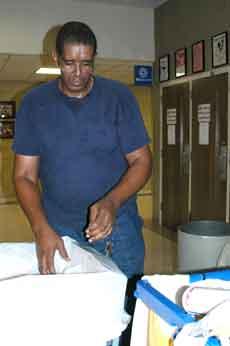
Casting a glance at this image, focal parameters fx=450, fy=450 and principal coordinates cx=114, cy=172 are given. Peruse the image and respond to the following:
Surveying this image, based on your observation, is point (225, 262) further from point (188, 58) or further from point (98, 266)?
point (188, 58)

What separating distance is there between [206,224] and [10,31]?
3.76m

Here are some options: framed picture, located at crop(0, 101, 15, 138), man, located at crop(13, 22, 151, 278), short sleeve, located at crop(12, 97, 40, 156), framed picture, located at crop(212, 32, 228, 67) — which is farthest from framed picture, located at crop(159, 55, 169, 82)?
short sleeve, located at crop(12, 97, 40, 156)

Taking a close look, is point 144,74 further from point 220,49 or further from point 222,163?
point 222,163

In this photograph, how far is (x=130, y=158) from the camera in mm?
1449

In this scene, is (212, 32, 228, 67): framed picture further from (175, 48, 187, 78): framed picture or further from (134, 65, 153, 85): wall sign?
(134, 65, 153, 85): wall sign

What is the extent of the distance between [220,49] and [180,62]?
85cm

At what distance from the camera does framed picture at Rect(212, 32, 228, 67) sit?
177 inches

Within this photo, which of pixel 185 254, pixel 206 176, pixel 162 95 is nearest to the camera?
pixel 185 254

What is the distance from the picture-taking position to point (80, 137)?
140 centimetres

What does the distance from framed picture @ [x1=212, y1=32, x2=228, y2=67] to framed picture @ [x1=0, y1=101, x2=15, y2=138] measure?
482cm

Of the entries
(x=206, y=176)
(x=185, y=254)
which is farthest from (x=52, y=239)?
(x=206, y=176)

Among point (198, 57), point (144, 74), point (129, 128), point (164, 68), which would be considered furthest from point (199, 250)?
point (144, 74)

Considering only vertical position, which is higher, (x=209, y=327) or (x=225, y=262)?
(x=209, y=327)

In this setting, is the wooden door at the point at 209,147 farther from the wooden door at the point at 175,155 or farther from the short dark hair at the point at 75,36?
the short dark hair at the point at 75,36
